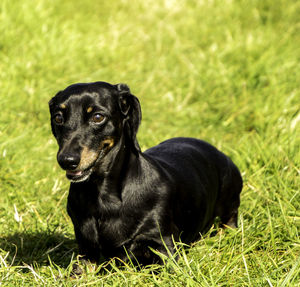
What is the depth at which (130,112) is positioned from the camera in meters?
3.36

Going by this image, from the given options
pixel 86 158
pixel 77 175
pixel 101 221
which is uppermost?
pixel 86 158

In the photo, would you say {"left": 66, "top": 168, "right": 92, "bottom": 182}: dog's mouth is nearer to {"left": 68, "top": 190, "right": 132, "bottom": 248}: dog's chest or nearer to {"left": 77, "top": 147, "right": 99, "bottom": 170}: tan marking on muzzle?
{"left": 77, "top": 147, "right": 99, "bottom": 170}: tan marking on muzzle

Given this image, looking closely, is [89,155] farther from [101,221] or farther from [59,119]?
[101,221]

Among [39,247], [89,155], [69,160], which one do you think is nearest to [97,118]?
[89,155]

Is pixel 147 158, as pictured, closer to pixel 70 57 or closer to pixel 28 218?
pixel 28 218

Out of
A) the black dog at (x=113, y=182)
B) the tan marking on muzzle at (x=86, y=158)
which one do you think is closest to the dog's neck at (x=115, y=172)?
the black dog at (x=113, y=182)

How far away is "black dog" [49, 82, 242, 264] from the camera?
3.07 m

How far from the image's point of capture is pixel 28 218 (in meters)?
4.33

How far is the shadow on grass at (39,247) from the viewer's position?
383cm

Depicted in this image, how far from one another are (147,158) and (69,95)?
70 centimetres

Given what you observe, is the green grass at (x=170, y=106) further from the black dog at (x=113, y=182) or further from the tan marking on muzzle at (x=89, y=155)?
the tan marking on muzzle at (x=89, y=155)

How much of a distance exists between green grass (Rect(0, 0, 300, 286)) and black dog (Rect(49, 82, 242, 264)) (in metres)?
0.17

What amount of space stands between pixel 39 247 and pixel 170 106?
3450 mm

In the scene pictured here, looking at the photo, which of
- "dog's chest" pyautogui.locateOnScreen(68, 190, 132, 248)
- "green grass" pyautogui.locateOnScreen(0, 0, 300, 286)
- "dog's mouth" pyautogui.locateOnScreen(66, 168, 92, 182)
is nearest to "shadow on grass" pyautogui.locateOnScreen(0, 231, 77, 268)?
"green grass" pyautogui.locateOnScreen(0, 0, 300, 286)
